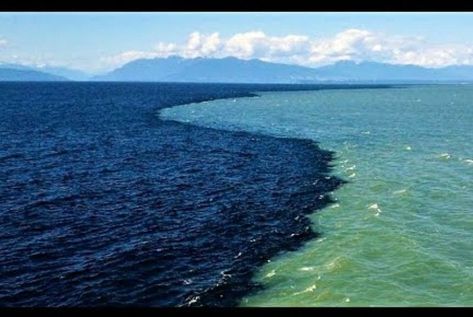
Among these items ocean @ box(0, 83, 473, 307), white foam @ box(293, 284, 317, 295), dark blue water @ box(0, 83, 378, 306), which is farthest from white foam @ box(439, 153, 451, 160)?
white foam @ box(293, 284, 317, 295)

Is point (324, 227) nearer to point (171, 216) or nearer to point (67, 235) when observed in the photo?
point (171, 216)

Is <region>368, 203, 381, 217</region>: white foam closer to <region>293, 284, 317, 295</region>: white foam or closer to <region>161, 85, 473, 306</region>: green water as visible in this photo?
<region>161, 85, 473, 306</region>: green water

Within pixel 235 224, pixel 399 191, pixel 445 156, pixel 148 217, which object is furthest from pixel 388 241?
pixel 445 156

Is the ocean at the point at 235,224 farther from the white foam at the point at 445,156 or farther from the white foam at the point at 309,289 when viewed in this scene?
the white foam at the point at 445,156

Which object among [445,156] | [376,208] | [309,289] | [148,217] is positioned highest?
[445,156]

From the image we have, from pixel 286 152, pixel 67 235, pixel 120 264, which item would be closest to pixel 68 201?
pixel 67 235

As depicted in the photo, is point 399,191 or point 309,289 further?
point 399,191

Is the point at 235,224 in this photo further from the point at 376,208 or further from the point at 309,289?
the point at 376,208

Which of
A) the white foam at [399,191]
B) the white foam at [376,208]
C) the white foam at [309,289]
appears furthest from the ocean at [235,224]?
the white foam at [376,208]
